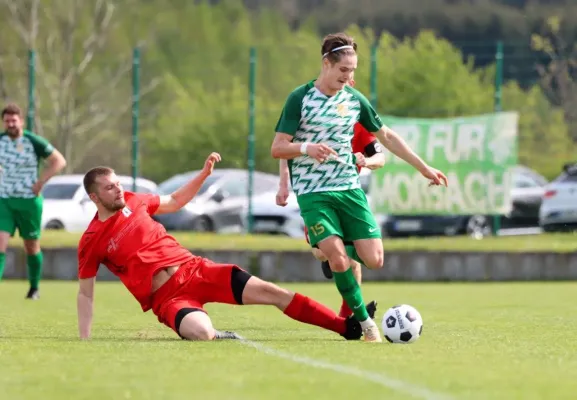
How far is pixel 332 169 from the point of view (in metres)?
10.4

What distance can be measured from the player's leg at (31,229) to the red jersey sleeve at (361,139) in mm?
5773

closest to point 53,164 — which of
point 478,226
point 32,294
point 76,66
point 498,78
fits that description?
point 32,294

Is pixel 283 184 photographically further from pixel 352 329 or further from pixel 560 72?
pixel 560 72

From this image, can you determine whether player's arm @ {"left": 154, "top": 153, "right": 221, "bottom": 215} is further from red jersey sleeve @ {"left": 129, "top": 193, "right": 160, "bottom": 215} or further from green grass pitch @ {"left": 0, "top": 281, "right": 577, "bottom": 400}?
green grass pitch @ {"left": 0, "top": 281, "right": 577, "bottom": 400}

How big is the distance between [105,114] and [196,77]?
831 centimetres

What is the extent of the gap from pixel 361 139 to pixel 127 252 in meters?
2.38

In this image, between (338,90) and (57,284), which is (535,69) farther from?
(338,90)

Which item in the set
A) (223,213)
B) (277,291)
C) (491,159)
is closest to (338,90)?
(277,291)

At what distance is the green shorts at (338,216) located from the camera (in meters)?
10.2

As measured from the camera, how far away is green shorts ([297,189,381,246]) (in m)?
10.2

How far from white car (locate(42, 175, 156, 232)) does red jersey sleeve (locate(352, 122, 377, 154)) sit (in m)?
16.0

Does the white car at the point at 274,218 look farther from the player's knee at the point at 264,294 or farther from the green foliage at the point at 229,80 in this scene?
the player's knee at the point at 264,294

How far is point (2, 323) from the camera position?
12.4 meters

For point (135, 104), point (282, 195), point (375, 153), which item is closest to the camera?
point (282, 195)
